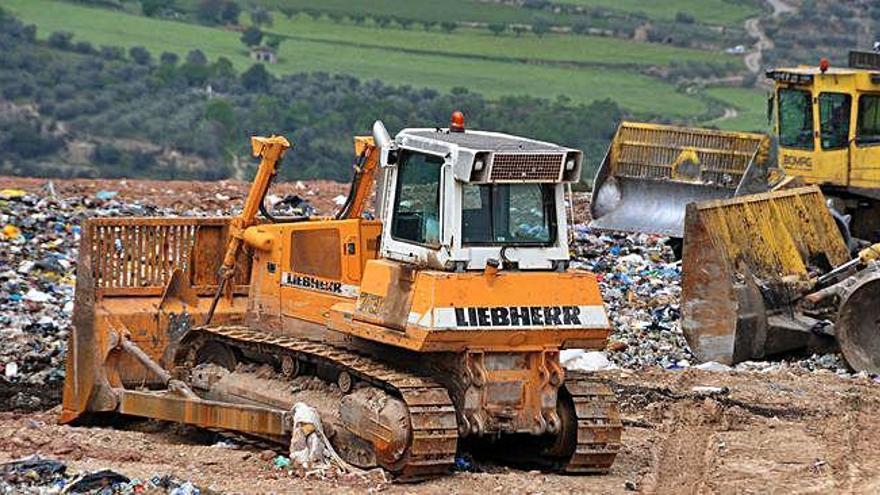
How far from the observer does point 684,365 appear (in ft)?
52.1

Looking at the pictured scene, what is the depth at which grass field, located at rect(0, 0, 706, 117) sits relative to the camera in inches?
2133

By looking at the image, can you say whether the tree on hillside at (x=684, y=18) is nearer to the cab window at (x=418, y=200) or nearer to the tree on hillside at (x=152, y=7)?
the tree on hillside at (x=152, y=7)

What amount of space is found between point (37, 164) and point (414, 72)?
1523cm

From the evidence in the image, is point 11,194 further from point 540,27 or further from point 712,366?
point 540,27

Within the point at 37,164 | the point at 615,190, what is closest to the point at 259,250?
the point at 615,190

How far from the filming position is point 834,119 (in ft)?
68.0

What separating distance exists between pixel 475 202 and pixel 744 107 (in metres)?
41.4

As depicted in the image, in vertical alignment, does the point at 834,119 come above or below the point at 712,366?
above

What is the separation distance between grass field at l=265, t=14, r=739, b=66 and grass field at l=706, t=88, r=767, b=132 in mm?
3874

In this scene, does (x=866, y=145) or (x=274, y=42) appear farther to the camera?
(x=274, y=42)

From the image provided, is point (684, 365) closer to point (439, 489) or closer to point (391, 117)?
point (439, 489)

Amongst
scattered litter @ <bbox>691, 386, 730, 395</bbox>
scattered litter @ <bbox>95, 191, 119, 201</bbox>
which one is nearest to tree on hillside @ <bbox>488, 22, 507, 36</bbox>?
scattered litter @ <bbox>95, 191, 119, 201</bbox>

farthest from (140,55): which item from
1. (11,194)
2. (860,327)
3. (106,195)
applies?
(860,327)

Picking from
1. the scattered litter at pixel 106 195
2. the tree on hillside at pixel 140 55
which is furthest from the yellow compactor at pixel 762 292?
the tree on hillside at pixel 140 55
